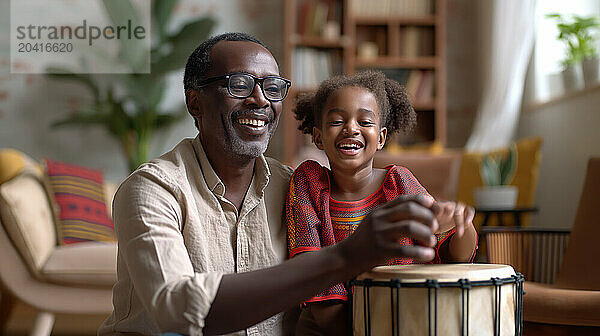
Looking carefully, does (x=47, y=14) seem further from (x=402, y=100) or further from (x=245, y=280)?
(x=245, y=280)

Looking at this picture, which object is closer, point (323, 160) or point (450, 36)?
point (323, 160)

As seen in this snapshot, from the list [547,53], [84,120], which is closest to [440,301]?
[547,53]

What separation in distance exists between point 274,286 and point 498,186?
273 cm

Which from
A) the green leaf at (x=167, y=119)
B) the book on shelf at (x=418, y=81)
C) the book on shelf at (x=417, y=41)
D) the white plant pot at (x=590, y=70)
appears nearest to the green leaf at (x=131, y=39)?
the green leaf at (x=167, y=119)

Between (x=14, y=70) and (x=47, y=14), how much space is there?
72 centimetres

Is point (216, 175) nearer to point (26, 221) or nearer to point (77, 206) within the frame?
point (26, 221)

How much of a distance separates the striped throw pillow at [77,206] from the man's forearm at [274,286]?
247cm

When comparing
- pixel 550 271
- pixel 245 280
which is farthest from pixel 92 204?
pixel 245 280

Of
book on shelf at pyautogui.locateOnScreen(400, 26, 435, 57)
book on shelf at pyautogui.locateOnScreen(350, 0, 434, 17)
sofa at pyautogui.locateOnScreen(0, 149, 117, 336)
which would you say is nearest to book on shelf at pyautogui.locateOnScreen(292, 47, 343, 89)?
book on shelf at pyautogui.locateOnScreen(350, 0, 434, 17)

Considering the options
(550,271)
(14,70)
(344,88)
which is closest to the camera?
(344,88)

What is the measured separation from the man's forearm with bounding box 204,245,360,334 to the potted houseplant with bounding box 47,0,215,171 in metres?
3.91

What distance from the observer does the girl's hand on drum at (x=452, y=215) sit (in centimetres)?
108

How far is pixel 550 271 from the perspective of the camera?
8.10ft

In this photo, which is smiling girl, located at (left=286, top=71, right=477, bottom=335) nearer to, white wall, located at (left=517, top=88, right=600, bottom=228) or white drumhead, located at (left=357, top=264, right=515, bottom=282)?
white drumhead, located at (left=357, top=264, right=515, bottom=282)
